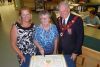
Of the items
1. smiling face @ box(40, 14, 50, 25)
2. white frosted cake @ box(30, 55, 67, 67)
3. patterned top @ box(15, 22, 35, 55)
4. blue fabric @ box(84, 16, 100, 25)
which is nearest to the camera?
white frosted cake @ box(30, 55, 67, 67)

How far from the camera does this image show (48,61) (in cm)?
233

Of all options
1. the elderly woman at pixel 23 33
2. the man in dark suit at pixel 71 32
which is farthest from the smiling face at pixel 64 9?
the elderly woman at pixel 23 33

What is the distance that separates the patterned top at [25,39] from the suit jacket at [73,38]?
461mm

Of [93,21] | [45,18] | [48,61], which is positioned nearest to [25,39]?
[45,18]

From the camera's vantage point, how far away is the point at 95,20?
5.52 m

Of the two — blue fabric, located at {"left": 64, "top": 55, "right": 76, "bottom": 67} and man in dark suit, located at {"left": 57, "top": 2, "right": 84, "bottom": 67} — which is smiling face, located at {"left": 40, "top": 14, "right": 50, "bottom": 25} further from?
blue fabric, located at {"left": 64, "top": 55, "right": 76, "bottom": 67}

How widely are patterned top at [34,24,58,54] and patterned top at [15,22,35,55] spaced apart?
9cm

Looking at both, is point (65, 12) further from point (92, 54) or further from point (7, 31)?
point (7, 31)

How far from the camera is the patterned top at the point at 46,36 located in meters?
2.73

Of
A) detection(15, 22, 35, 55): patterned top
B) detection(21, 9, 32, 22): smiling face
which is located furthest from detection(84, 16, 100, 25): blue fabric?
detection(21, 9, 32, 22): smiling face

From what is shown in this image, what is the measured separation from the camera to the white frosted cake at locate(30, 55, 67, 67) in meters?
2.24

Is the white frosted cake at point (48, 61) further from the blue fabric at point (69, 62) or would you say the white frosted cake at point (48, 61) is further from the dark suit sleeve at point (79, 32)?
the dark suit sleeve at point (79, 32)

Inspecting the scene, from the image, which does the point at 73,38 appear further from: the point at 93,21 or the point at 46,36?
the point at 93,21

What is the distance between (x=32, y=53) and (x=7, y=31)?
5.23 metres
